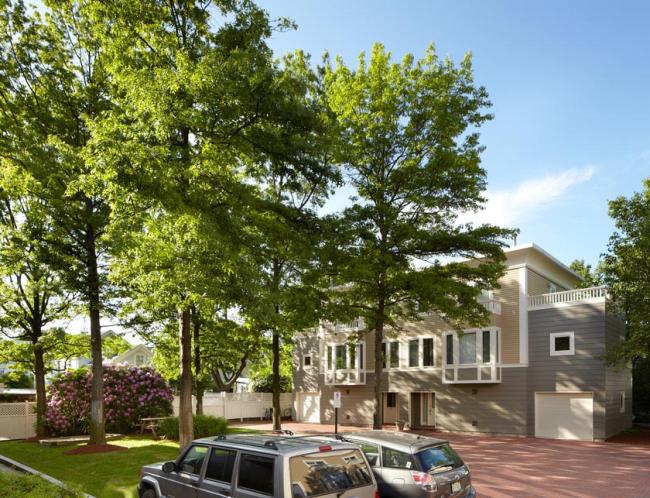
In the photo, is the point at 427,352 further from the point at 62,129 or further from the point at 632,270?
the point at 62,129

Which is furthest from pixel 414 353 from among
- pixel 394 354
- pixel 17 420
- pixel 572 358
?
pixel 17 420

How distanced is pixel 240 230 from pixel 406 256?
8300 millimetres

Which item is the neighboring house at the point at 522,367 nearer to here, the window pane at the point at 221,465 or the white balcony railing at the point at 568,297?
the white balcony railing at the point at 568,297

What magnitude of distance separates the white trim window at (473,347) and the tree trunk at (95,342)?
17139mm

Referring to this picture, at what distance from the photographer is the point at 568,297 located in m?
26.1

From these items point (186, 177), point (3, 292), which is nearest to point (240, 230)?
point (186, 177)

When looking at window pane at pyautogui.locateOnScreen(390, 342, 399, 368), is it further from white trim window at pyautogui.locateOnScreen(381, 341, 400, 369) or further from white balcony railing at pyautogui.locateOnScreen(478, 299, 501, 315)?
white balcony railing at pyautogui.locateOnScreen(478, 299, 501, 315)

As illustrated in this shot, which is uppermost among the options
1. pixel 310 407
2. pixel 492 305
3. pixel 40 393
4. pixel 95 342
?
pixel 492 305

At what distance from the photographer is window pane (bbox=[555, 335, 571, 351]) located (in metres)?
25.6

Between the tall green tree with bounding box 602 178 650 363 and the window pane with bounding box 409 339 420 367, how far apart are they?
10.9 meters

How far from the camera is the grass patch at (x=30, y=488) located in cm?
666

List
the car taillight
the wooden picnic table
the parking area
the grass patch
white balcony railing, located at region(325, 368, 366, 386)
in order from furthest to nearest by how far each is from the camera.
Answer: white balcony railing, located at region(325, 368, 366, 386) < the wooden picnic table < the parking area < the car taillight < the grass patch

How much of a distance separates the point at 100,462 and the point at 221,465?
9.71 metres

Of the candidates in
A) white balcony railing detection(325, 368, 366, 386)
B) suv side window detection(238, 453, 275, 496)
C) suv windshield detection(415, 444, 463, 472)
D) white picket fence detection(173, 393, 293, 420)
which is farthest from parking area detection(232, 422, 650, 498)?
white picket fence detection(173, 393, 293, 420)
